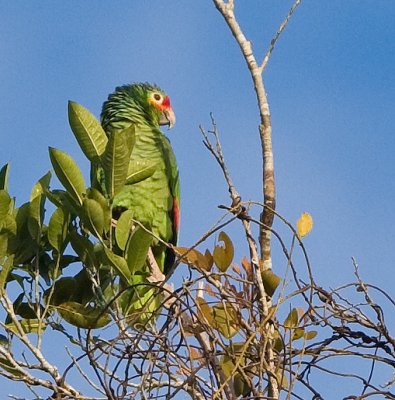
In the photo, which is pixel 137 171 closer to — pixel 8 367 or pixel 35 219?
pixel 35 219

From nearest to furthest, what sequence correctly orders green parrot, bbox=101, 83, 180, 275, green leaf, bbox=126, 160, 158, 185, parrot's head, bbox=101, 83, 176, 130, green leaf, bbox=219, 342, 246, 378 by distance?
green leaf, bbox=219, 342, 246, 378 < green leaf, bbox=126, 160, 158, 185 < green parrot, bbox=101, 83, 180, 275 < parrot's head, bbox=101, 83, 176, 130

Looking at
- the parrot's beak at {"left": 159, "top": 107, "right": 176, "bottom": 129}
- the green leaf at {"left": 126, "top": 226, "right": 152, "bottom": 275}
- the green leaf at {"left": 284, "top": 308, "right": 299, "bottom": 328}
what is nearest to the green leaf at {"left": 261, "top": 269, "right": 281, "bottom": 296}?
the green leaf at {"left": 284, "top": 308, "right": 299, "bottom": 328}

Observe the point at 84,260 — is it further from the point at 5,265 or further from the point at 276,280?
the point at 276,280

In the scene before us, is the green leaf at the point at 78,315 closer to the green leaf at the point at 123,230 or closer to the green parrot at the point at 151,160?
the green leaf at the point at 123,230

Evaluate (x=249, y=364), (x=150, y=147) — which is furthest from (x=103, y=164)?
(x=150, y=147)

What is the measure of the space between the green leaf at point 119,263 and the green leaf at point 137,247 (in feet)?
0.16

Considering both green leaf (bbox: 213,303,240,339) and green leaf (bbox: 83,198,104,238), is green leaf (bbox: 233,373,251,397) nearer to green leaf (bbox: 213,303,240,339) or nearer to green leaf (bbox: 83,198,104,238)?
green leaf (bbox: 213,303,240,339)

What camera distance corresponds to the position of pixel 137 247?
10.1 feet

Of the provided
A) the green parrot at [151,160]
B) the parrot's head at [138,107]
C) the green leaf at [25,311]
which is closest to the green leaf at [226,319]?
the green leaf at [25,311]

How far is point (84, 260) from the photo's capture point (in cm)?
318

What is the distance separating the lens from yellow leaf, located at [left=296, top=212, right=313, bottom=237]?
2592 millimetres

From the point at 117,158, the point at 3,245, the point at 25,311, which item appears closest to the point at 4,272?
the point at 3,245

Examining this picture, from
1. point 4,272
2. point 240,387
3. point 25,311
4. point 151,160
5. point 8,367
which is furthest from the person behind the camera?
point 151,160

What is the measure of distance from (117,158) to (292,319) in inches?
32.8
